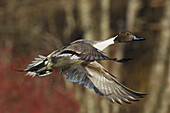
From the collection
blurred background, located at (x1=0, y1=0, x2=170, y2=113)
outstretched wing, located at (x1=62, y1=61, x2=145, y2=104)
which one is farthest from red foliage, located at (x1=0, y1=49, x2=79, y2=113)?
outstretched wing, located at (x1=62, y1=61, x2=145, y2=104)

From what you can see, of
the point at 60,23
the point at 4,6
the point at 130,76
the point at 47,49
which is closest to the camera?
the point at 47,49

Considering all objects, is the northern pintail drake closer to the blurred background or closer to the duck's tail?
the duck's tail

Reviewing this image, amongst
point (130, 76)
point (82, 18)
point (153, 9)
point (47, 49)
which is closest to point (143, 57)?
point (130, 76)

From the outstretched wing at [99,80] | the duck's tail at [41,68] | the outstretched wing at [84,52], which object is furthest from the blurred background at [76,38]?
the outstretched wing at [84,52]

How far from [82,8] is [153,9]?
7.64 ft

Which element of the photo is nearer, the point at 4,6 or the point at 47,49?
the point at 47,49

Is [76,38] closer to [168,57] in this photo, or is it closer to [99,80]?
[168,57]

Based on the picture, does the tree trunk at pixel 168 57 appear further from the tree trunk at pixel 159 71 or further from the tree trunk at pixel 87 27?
the tree trunk at pixel 87 27

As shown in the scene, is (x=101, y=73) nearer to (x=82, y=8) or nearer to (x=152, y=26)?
(x=82, y=8)

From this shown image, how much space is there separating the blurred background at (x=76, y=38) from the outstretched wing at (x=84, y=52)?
158 inches

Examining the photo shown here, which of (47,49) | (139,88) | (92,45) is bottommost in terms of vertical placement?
(139,88)

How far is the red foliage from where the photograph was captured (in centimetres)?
893

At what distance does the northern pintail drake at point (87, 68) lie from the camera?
402 centimetres

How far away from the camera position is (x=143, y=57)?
35.5 feet
